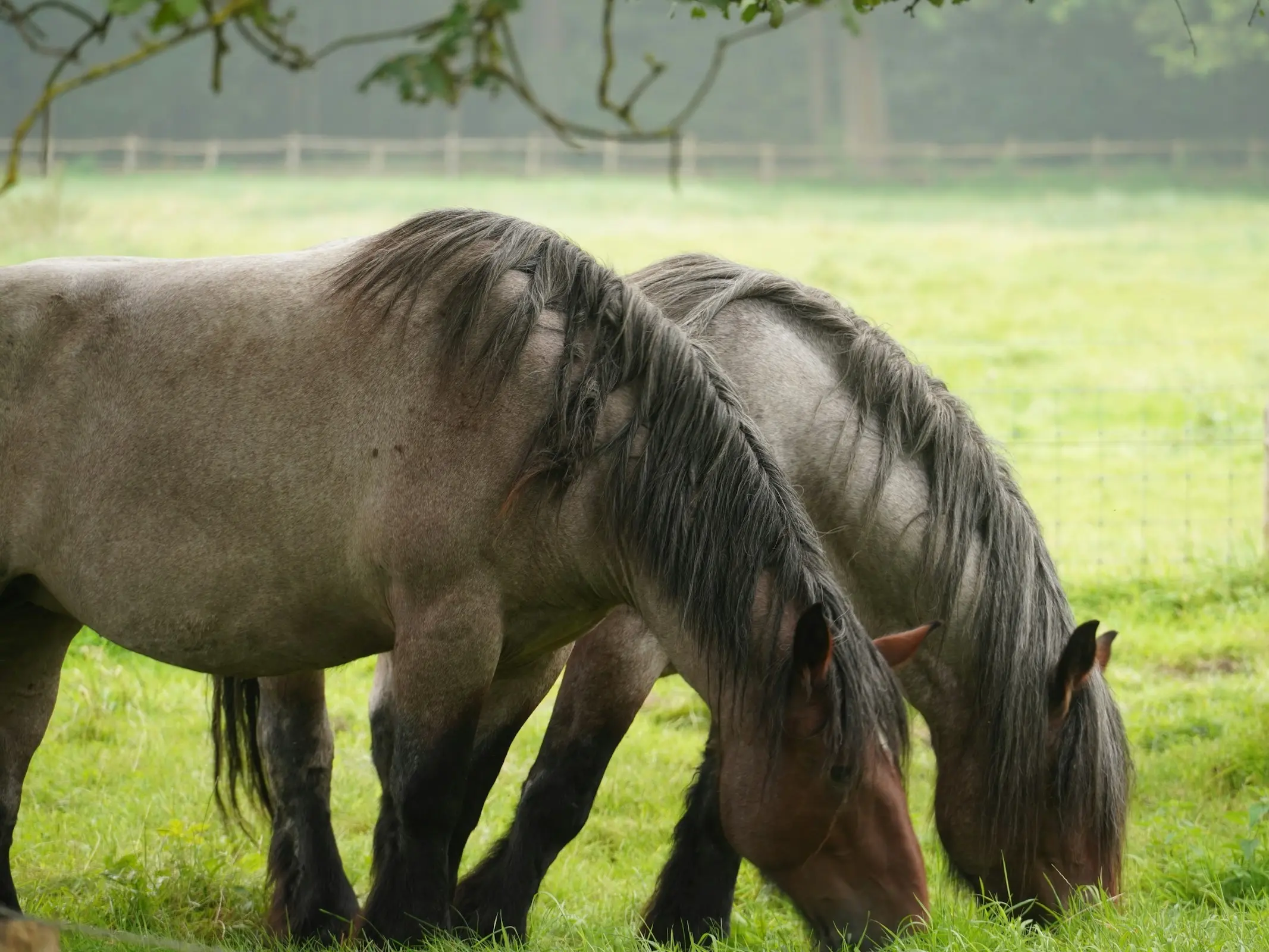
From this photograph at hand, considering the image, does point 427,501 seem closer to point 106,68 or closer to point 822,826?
point 822,826

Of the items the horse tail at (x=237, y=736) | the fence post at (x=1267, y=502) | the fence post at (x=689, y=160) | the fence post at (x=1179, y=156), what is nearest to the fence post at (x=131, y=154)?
the fence post at (x=689, y=160)

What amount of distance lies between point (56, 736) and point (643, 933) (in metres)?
2.92

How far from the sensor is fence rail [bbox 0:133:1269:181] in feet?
124

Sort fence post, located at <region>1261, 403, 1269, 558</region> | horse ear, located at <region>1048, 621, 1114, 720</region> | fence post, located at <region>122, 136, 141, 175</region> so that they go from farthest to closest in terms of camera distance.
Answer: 1. fence post, located at <region>122, 136, 141, 175</region>
2. fence post, located at <region>1261, 403, 1269, 558</region>
3. horse ear, located at <region>1048, 621, 1114, 720</region>

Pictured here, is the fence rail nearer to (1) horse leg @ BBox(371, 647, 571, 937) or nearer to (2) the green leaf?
(1) horse leg @ BBox(371, 647, 571, 937)

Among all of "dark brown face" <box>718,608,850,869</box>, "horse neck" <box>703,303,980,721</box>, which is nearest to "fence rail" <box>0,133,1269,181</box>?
"horse neck" <box>703,303,980,721</box>

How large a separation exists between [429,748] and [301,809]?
1157 mm

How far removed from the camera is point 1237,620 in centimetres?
696

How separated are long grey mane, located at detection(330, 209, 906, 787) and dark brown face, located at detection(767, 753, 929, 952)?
126mm

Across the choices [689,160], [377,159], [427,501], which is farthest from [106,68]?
[689,160]

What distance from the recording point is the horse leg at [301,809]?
401cm

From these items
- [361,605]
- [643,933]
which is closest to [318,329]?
[361,605]

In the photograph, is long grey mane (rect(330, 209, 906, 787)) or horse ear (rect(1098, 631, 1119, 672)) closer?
long grey mane (rect(330, 209, 906, 787))

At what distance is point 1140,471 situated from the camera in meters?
11.9
